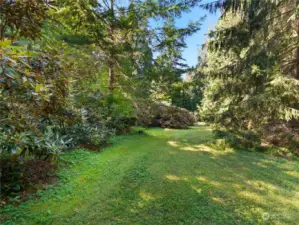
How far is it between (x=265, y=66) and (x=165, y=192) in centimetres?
557

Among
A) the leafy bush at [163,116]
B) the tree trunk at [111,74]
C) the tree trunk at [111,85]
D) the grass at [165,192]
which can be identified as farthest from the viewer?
the leafy bush at [163,116]

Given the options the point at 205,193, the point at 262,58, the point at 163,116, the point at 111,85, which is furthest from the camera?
the point at 163,116

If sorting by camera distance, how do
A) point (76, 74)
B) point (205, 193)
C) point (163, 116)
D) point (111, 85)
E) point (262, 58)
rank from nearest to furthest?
1. point (205, 193)
2. point (76, 74)
3. point (262, 58)
4. point (111, 85)
5. point (163, 116)

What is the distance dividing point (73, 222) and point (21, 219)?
27.6 inches

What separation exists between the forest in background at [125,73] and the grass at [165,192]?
71 centimetres

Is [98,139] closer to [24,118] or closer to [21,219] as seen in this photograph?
[21,219]

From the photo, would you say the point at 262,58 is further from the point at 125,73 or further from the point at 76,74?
the point at 76,74

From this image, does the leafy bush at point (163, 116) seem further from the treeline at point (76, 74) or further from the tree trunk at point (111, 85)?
the tree trunk at point (111, 85)

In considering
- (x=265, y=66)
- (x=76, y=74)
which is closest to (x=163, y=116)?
(x=265, y=66)

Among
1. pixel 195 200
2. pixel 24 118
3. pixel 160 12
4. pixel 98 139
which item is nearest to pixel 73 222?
pixel 24 118

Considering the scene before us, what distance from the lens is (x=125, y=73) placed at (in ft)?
27.5

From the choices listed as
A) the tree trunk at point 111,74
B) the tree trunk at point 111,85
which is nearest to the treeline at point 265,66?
the tree trunk at point 111,74

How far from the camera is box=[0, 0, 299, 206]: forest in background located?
2.17 metres

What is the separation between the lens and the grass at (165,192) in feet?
8.43
